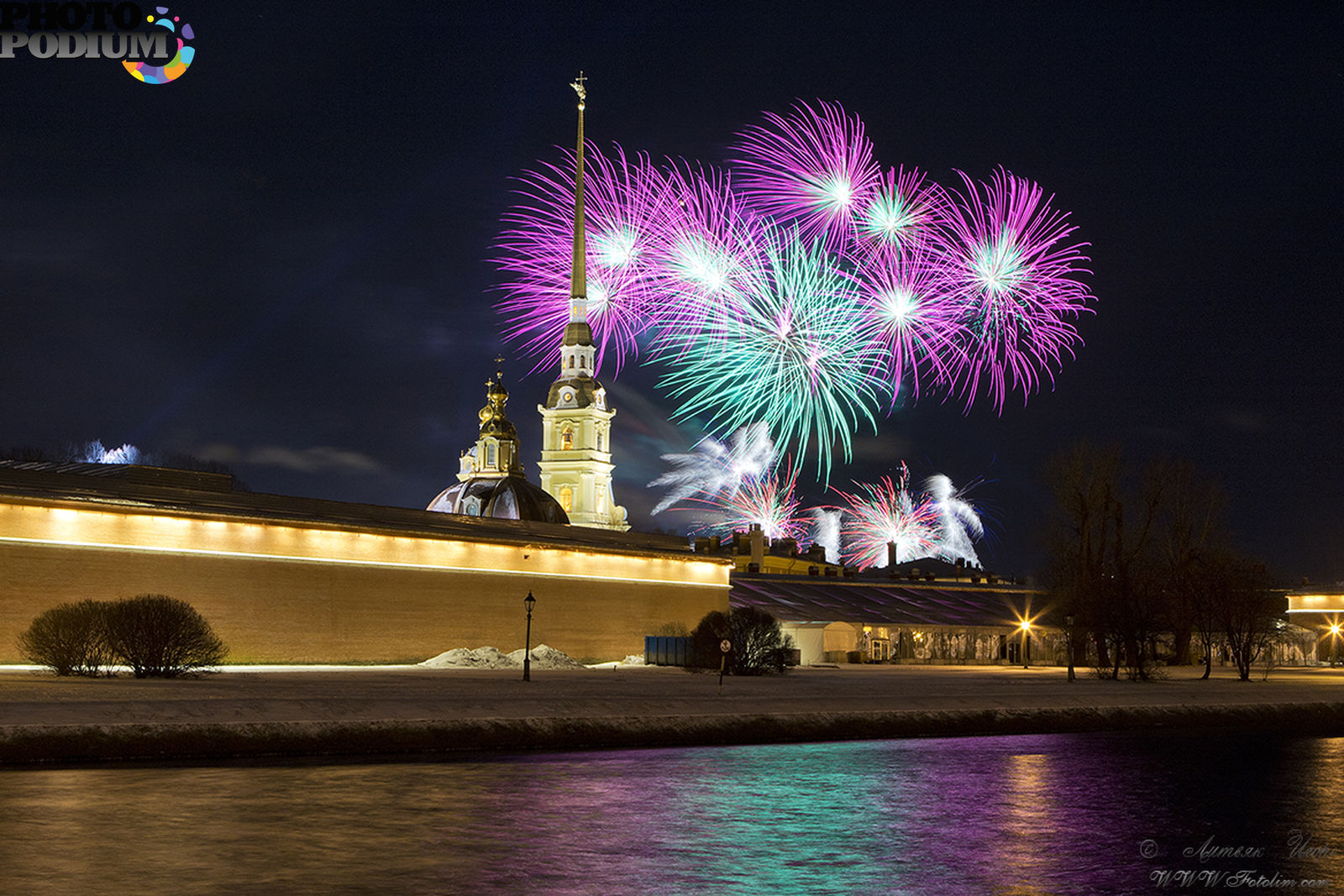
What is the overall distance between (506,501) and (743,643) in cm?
3639

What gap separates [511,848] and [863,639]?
6151cm

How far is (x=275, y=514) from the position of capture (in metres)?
49.8

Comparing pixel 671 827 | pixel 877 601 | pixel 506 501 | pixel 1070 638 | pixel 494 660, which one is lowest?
pixel 671 827

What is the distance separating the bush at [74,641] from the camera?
3875 centimetres

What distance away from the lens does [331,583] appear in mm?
51344

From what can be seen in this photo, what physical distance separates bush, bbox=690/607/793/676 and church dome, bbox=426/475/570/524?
30.9m

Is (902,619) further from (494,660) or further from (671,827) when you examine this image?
(671,827)

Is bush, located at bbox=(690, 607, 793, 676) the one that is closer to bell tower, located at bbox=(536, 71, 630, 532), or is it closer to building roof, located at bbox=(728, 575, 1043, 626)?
building roof, located at bbox=(728, 575, 1043, 626)

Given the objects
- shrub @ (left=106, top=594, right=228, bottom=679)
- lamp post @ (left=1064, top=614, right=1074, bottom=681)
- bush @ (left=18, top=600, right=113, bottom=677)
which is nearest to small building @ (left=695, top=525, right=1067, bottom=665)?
lamp post @ (left=1064, top=614, right=1074, bottom=681)

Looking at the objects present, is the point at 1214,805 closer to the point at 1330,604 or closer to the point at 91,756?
the point at 91,756

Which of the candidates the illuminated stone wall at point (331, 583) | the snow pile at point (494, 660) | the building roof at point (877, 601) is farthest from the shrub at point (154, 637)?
the building roof at point (877, 601)

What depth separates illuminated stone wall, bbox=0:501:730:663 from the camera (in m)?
43.2

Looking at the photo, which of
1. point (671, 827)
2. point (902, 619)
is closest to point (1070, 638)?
point (902, 619)

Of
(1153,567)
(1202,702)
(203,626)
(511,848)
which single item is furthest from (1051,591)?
(511,848)
